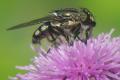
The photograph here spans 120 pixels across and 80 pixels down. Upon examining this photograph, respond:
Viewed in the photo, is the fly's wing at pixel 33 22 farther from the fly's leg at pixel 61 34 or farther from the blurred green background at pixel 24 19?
the blurred green background at pixel 24 19

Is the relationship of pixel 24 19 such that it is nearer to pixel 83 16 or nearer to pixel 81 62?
pixel 83 16

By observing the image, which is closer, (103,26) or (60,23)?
(60,23)

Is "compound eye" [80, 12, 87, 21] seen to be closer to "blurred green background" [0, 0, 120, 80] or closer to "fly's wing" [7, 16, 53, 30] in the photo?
"fly's wing" [7, 16, 53, 30]

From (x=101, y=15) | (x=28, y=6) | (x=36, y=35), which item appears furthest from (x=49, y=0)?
(x=36, y=35)

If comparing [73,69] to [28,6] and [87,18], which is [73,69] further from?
[28,6]

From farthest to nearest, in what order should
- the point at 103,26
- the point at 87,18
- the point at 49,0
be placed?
the point at 49,0, the point at 103,26, the point at 87,18

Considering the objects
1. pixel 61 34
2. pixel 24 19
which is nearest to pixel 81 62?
pixel 61 34

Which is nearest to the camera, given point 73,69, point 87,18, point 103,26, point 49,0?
point 73,69
